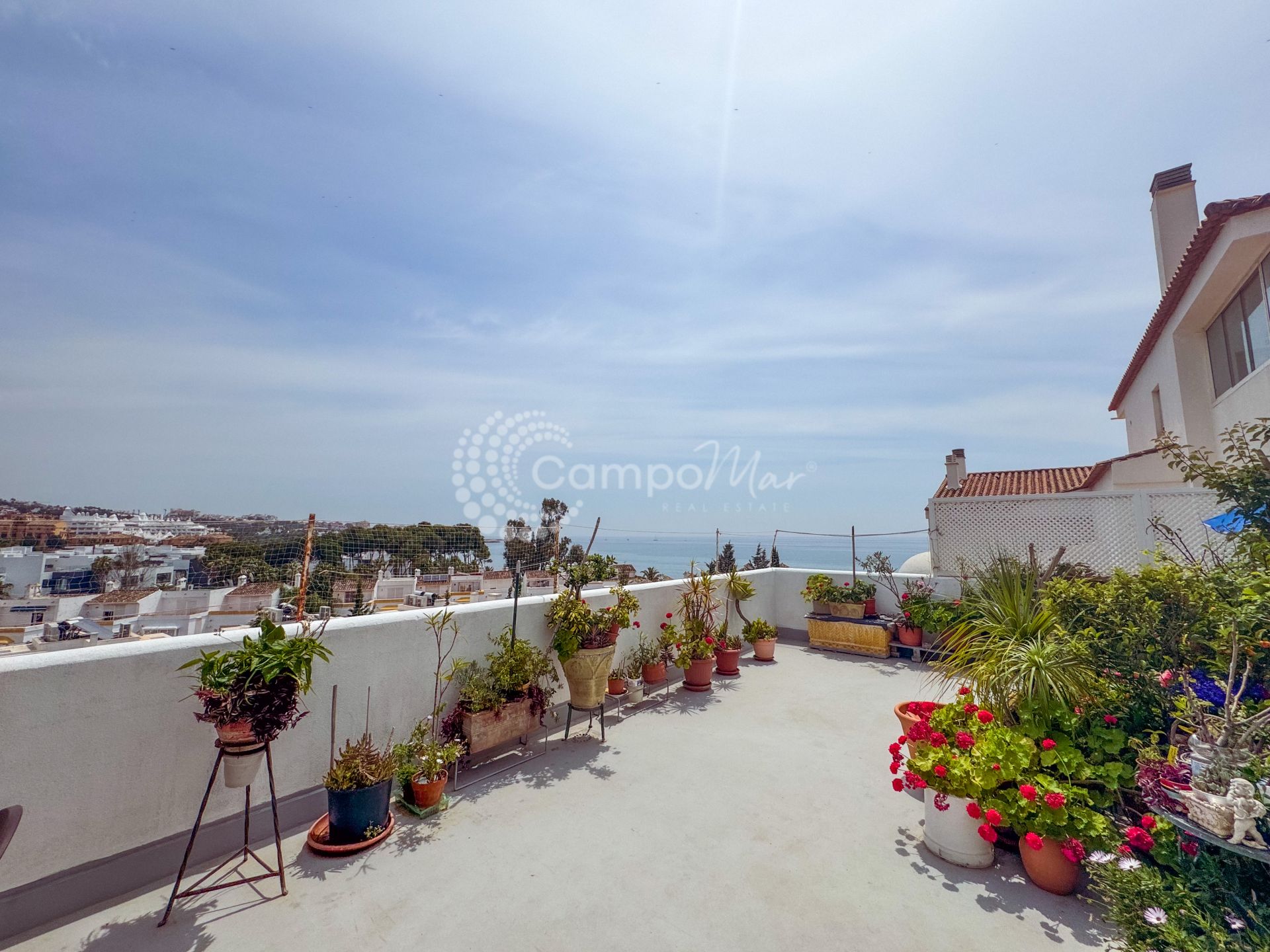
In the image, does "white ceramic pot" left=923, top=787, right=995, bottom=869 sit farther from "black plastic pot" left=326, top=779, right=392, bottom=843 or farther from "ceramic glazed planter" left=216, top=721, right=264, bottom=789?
"ceramic glazed planter" left=216, top=721, right=264, bottom=789

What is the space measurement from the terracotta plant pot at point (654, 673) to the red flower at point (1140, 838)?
3.99 m

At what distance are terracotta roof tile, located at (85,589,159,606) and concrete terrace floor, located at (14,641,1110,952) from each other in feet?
17.1

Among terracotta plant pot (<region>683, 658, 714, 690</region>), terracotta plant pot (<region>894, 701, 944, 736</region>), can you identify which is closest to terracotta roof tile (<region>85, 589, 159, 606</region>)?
terracotta plant pot (<region>683, 658, 714, 690</region>)

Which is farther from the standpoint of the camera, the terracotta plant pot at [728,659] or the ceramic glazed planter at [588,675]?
the terracotta plant pot at [728,659]

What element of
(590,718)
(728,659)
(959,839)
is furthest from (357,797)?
(728,659)

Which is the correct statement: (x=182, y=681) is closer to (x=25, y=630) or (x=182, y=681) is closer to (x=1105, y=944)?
(x=1105, y=944)

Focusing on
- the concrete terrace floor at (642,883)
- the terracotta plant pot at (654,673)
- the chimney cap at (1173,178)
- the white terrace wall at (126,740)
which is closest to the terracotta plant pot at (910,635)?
the terracotta plant pot at (654,673)

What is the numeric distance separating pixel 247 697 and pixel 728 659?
4.93 m

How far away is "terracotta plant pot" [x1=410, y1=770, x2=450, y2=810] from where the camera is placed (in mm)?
3084

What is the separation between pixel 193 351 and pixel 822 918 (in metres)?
12.1

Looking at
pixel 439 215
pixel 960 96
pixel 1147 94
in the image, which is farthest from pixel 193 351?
Answer: pixel 1147 94

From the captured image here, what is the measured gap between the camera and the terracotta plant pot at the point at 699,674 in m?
5.61

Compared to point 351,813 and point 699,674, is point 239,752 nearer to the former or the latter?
point 351,813

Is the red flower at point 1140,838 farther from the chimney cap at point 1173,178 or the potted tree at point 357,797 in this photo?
the chimney cap at point 1173,178
